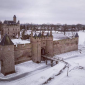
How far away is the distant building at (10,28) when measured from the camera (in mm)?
47406

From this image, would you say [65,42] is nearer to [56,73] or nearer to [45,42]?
[45,42]

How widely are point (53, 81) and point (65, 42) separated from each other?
775 inches

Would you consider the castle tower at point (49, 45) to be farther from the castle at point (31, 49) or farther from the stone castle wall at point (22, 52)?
the stone castle wall at point (22, 52)

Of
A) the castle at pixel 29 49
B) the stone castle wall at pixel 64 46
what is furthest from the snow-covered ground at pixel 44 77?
the stone castle wall at pixel 64 46

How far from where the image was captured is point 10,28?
48.2 meters

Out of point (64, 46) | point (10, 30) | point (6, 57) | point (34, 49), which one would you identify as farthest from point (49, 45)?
point (10, 30)

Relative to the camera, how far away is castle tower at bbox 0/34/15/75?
21.6m

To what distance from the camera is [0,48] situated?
73.8 feet

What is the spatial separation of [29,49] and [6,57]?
735 centimetres

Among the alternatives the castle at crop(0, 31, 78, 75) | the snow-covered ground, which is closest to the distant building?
the castle at crop(0, 31, 78, 75)

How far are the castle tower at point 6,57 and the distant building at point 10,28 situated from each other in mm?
26707

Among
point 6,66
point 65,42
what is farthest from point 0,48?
point 65,42

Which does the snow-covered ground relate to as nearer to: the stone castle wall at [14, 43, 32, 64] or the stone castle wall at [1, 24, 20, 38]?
the stone castle wall at [14, 43, 32, 64]

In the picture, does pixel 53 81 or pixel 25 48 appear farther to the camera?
pixel 25 48
